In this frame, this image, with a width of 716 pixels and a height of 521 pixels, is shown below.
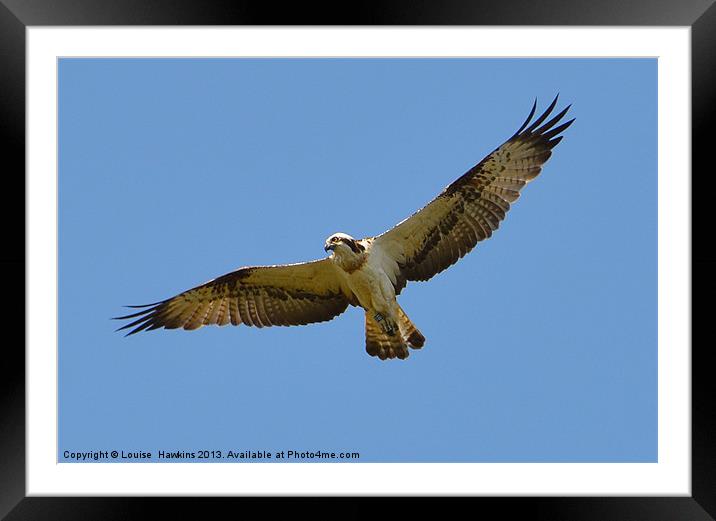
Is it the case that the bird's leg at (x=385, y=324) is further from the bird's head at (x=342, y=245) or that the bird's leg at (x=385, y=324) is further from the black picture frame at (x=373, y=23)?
the black picture frame at (x=373, y=23)

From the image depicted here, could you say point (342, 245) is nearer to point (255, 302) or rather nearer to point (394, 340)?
point (394, 340)

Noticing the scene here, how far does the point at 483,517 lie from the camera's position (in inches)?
227

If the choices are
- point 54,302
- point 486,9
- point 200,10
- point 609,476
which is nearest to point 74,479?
point 54,302

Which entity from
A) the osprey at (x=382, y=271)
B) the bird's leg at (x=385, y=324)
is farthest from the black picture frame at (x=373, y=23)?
the bird's leg at (x=385, y=324)

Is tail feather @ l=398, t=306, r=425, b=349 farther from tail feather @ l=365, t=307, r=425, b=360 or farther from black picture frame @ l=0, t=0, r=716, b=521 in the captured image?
black picture frame @ l=0, t=0, r=716, b=521

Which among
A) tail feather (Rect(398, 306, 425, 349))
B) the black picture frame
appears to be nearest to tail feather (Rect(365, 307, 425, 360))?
tail feather (Rect(398, 306, 425, 349))

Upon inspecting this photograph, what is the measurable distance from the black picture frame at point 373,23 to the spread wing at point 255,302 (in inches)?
94.8

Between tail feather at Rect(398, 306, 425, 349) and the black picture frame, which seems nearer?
the black picture frame

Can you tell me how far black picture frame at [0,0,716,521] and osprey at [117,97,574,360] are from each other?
A: 74.4 inches

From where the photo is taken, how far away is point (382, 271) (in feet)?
25.7

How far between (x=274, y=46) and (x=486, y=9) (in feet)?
4.79

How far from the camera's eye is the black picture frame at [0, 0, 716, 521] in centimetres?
559

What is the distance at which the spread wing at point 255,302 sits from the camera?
8211 millimetres

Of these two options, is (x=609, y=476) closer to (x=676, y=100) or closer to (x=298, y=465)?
(x=298, y=465)
